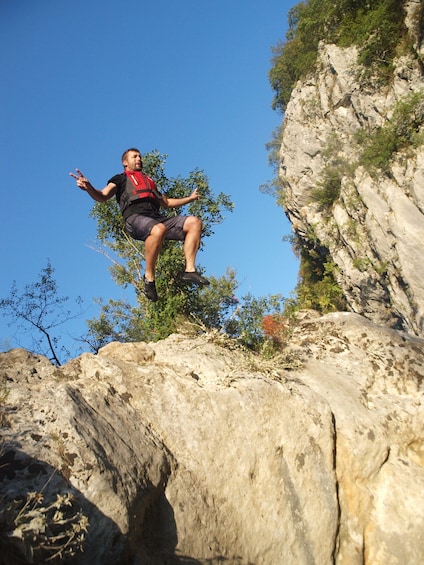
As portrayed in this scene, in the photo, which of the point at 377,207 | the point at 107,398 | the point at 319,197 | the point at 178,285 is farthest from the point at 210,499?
the point at 319,197

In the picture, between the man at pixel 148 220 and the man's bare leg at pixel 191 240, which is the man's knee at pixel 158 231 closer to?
the man at pixel 148 220

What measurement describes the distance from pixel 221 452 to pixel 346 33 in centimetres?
2510

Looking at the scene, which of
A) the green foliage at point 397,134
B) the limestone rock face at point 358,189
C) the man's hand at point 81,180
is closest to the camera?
the man's hand at point 81,180

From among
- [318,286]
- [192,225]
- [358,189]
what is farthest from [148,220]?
[318,286]

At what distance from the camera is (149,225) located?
7.53m

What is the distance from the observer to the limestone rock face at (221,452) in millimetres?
4078

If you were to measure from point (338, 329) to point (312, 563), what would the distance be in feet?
13.2

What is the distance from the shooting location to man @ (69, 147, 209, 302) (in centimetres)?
753

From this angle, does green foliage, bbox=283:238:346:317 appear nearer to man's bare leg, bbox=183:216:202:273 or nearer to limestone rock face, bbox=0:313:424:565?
man's bare leg, bbox=183:216:202:273

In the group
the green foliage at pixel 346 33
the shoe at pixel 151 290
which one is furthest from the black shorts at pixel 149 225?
the green foliage at pixel 346 33

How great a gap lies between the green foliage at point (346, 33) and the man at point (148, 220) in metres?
18.0

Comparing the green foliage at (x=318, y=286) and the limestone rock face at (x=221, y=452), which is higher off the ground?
the green foliage at (x=318, y=286)

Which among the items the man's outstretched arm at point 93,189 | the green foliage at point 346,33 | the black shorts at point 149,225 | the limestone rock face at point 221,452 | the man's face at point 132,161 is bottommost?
the limestone rock face at point 221,452

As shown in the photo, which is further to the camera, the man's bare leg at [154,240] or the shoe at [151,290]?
the shoe at [151,290]
